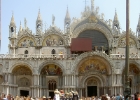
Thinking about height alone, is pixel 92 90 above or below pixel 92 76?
below

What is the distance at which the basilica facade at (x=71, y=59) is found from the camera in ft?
194

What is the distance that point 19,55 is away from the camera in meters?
61.8

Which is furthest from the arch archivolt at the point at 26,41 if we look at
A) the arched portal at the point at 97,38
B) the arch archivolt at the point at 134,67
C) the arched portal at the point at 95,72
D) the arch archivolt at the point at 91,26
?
the arch archivolt at the point at 134,67

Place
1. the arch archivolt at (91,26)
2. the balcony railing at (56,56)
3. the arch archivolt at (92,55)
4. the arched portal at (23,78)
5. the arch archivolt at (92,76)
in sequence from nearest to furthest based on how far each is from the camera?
1. the arch archivolt at (92,55)
2. the balcony railing at (56,56)
3. the arch archivolt at (92,76)
4. the arched portal at (23,78)
5. the arch archivolt at (91,26)

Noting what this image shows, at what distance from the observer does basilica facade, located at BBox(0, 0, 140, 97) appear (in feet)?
194

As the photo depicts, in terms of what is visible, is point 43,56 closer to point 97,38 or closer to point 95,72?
point 95,72

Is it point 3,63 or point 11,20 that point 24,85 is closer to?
point 3,63

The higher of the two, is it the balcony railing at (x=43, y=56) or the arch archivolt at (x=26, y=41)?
the arch archivolt at (x=26, y=41)

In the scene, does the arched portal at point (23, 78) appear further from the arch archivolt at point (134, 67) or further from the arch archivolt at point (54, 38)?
the arch archivolt at point (134, 67)

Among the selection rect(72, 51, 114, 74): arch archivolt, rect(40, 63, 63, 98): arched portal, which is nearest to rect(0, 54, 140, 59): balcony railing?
rect(72, 51, 114, 74): arch archivolt

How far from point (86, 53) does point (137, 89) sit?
11926mm

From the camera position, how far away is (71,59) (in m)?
59.8

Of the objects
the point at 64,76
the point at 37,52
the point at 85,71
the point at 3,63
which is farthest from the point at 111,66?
the point at 3,63

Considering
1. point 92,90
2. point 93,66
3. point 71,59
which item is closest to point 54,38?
point 71,59
